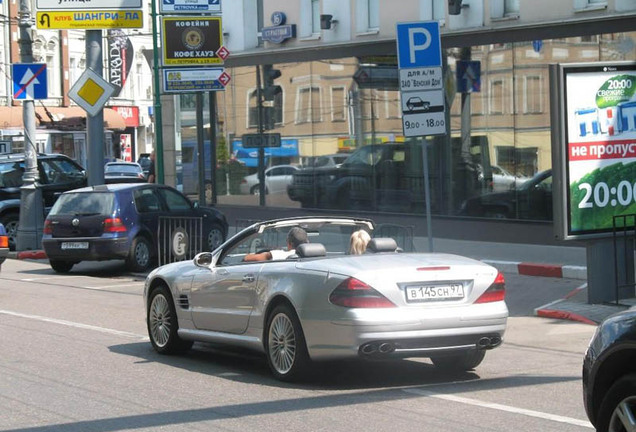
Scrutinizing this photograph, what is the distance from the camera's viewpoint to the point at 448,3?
21.9 meters

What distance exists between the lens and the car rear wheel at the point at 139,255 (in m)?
19.6

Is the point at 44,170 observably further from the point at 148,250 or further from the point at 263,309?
the point at 263,309

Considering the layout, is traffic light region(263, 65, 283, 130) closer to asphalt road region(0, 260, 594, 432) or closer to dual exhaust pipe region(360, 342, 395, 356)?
asphalt road region(0, 260, 594, 432)

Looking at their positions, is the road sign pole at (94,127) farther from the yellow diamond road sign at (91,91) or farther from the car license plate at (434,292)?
the car license plate at (434,292)

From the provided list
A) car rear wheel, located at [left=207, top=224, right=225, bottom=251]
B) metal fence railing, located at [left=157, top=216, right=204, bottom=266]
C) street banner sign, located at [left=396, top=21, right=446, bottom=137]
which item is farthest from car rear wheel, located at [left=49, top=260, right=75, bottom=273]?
street banner sign, located at [left=396, top=21, right=446, bottom=137]

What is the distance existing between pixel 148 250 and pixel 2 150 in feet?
53.6

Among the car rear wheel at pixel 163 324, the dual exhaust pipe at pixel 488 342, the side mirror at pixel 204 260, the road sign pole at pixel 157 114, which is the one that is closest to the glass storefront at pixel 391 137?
the road sign pole at pixel 157 114

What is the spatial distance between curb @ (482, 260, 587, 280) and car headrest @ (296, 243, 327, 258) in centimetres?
730

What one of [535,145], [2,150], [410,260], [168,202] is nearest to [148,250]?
[168,202]

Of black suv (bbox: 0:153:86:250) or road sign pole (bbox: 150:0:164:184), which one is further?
road sign pole (bbox: 150:0:164:184)

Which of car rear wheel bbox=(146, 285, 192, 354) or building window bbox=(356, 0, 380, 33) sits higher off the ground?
building window bbox=(356, 0, 380, 33)

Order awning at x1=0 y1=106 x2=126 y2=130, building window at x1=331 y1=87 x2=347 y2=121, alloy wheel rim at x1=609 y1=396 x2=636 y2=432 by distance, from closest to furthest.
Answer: alloy wheel rim at x1=609 y1=396 x2=636 y2=432
building window at x1=331 y1=87 x2=347 y2=121
awning at x1=0 y1=106 x2=126 y2=130

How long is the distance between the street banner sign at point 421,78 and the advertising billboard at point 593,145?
4.54ft

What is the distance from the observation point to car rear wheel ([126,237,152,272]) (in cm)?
1958
